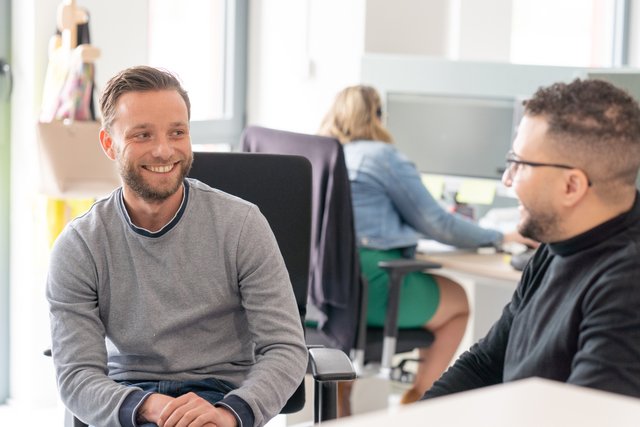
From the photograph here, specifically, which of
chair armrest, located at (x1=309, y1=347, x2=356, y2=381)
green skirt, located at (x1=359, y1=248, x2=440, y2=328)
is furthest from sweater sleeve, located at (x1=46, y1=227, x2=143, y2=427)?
green skirt, located at (x1=359, y1=248, x2=440, y2=328)

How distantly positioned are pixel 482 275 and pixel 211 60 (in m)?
2.01

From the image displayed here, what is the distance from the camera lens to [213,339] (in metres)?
2.05

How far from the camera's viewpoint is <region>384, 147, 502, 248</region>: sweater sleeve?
11.3 ft

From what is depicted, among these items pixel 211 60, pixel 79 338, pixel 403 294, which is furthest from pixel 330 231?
pixel 211 60

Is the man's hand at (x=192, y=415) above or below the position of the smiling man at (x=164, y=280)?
below

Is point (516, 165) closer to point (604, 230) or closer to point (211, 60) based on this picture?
point (604, 230)

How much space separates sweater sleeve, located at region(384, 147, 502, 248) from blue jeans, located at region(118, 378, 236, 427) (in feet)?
5.01

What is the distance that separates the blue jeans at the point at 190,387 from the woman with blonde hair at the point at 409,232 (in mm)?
1373

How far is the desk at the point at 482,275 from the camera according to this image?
129 inches

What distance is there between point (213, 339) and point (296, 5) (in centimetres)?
285

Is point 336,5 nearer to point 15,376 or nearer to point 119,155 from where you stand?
point 15,376

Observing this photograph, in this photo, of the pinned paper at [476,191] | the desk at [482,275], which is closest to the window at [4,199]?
the desk at [482,275]

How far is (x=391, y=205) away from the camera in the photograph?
351 centimetres

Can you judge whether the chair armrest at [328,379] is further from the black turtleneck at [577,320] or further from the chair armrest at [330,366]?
the black turtleneck at [577,320]
